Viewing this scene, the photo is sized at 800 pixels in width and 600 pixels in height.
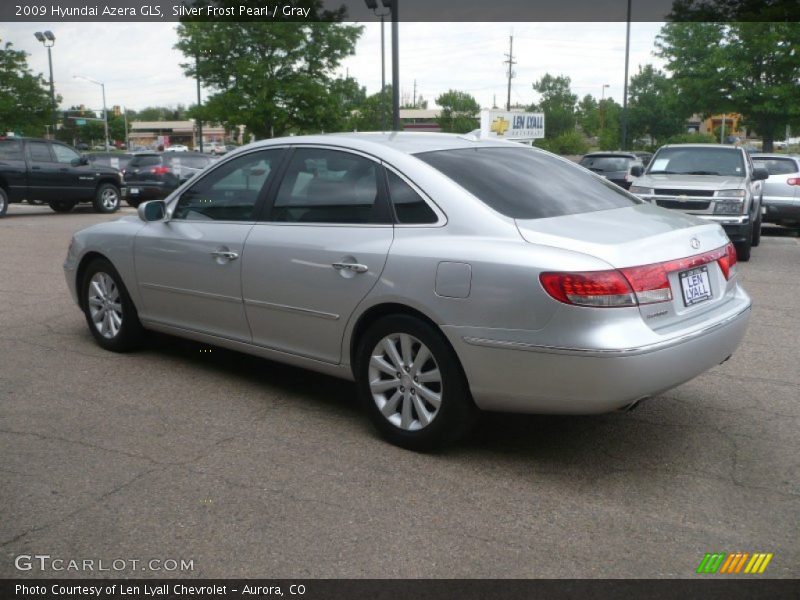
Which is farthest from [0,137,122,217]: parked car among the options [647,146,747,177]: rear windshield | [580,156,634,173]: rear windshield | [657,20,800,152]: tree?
[657,20,800,152]: tree

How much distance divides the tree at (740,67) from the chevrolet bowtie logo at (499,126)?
10606mm

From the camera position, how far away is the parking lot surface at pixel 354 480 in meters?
3.33

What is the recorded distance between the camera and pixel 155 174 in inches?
895

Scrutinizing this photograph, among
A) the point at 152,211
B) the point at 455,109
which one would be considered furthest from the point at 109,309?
the point at 455,109

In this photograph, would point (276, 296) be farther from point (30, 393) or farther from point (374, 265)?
point (30, 393)

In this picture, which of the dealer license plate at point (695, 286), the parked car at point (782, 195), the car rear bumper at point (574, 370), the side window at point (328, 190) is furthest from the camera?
the parked car at point (782, 195)

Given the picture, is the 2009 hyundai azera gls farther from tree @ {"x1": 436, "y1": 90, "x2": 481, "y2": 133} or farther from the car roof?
tree @ {"x1": 436, "y1": 90, "x2": 481, "y2": 133}

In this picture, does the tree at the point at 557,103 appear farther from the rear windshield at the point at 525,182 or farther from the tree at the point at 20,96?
the rear windshield at the point at 525,182

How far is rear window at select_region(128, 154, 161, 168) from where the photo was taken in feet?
76.2

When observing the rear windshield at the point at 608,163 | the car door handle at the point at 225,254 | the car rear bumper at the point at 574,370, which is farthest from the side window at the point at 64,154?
the car rear bumper at the point at 574,370

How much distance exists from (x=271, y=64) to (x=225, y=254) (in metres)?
29.9

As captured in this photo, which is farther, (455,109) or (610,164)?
(455,109)

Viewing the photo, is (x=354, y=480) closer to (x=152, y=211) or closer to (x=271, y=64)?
(x=152, y=211)
